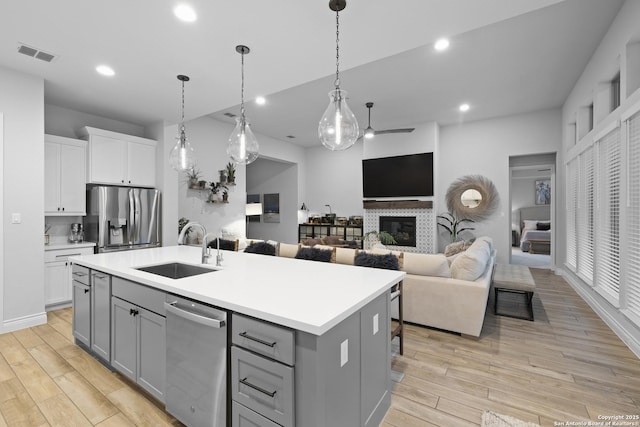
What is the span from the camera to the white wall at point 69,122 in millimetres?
4145

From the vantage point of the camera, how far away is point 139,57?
294 cm

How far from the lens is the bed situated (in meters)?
8.19

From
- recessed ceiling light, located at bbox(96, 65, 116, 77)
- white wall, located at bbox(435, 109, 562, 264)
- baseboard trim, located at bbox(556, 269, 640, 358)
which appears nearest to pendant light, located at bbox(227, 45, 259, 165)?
recessed ceiling light, located at bbox(96, 65, 116, 77)

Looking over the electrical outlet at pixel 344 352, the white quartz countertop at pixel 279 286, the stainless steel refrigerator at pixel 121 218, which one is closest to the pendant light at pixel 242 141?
the white quartz countertop at pixel 279 286

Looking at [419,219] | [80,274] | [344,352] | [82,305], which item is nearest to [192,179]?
[80,274]

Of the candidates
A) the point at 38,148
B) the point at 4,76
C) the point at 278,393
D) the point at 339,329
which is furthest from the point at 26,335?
the point at 339,329

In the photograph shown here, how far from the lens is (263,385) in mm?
1324

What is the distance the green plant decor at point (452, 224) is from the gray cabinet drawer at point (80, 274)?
6.12m

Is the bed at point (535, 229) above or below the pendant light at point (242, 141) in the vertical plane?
below

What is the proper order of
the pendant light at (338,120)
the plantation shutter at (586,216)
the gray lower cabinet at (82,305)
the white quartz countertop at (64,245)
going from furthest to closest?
the plantation shutter at (586,216)
the white quartz countertop at (64,245)
the gray lower cabinet at (82,305)
the pendant light at (338,120)

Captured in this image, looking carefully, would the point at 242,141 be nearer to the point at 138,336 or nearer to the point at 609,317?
the point at 138,336

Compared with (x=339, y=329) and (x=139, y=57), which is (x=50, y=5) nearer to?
(x=139, y=57)

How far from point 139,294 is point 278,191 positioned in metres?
6.94

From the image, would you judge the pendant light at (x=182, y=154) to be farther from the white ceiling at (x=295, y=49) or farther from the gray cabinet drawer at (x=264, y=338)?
the gray cabinet drawer at (x=264, y=338)
